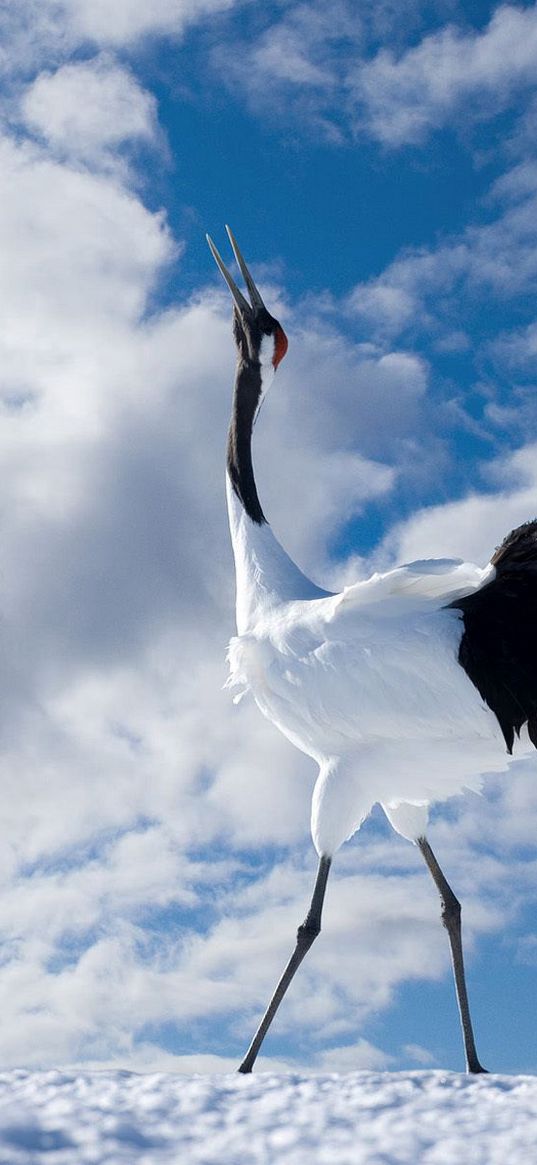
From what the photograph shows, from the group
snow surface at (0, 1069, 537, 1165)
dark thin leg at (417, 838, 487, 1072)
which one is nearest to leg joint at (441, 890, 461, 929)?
dark thin leg at (417, 838, 487, 1072)

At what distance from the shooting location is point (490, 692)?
758 cm

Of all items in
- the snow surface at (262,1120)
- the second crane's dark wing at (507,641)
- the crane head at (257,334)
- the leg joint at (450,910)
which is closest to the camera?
the snow surface at (262,1120)

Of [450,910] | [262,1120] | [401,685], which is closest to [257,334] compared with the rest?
[401,685]

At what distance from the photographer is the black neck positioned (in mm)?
9289

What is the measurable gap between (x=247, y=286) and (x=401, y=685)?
434 cm

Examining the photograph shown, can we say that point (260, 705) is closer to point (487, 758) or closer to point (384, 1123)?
point (487, 758)

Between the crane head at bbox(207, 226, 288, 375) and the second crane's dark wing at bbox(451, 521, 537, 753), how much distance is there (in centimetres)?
305

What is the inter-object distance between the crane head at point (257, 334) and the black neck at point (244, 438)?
8cm

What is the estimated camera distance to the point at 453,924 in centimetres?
842

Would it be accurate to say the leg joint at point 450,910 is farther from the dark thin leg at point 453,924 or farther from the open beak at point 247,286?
the open beak at point 247,286

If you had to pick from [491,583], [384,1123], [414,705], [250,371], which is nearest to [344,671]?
[414,705]

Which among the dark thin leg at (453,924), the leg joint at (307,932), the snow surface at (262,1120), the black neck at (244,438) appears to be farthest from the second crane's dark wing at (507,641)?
the snow surface at (262,1120)

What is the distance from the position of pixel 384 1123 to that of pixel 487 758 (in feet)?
12.9

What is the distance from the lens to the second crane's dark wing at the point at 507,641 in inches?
294
